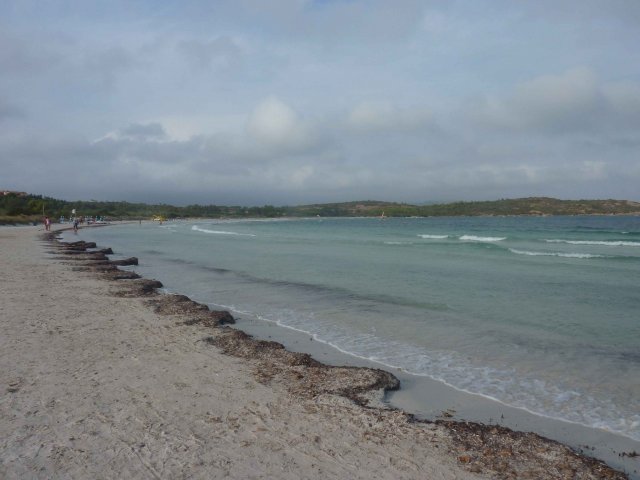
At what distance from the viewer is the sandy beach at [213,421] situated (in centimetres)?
441

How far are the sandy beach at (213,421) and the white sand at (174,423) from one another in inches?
0.7

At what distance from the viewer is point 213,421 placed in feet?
17.4

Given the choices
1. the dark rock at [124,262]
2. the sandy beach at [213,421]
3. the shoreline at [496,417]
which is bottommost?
the shoreline at [496,417]

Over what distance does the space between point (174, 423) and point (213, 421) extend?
410mm

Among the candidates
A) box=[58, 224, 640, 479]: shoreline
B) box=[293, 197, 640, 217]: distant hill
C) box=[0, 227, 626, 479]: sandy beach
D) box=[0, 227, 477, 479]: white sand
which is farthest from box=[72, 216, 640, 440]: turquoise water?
box=[293, 197, 640, 217]: distant hill

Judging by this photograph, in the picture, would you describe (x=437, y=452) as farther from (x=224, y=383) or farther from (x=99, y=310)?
(x=99, y=310)

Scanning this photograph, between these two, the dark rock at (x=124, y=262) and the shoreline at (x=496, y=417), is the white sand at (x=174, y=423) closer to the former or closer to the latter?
the shoreline at (x=496, y=417)

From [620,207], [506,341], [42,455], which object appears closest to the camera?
[42,455]

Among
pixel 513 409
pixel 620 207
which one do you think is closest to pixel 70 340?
pixel 513 409

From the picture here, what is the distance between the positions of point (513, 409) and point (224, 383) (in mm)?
3823

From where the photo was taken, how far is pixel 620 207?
12888 cm

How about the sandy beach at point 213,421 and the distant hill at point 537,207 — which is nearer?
A: the sandy beach at point 213,421

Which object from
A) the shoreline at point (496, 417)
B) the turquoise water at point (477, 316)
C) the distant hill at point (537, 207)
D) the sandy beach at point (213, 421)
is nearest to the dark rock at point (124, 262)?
the turquoise water at point (477, 316)

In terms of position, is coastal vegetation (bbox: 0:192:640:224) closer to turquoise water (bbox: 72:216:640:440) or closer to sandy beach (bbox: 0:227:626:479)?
turquoise water (bbox: 72:216:640:440)
